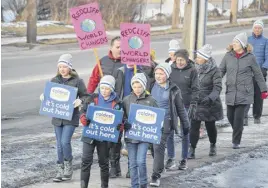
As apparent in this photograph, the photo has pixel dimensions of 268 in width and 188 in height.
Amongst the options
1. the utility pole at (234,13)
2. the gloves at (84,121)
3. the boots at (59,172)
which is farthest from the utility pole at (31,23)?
the gloves at (84,121)

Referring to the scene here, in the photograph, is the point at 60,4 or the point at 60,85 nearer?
the point at 60,85

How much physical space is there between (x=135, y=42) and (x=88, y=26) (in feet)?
1.98

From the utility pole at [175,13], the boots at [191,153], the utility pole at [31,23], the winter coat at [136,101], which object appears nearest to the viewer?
the winter coat at [136,101]

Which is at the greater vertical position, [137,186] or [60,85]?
[60,85]

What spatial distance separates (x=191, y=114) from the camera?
10336 millimetres

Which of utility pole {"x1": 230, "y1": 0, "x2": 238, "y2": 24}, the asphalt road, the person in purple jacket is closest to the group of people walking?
the person in purple jacket

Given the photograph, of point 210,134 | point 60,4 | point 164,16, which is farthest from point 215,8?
point 210,134

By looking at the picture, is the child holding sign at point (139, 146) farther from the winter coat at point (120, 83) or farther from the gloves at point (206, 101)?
the gloves at point (206, 101)

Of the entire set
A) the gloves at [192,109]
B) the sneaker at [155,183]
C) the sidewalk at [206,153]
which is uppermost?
the gloves at [192,109]

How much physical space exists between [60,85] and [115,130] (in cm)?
106

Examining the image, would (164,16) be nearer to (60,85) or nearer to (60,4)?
(60,4)

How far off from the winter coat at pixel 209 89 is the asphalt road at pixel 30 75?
328 centimetres

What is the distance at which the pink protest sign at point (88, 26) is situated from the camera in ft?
31.8

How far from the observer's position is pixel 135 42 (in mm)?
9781
